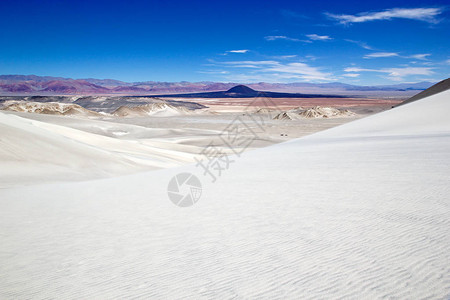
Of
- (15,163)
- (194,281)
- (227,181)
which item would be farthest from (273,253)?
(15,163)

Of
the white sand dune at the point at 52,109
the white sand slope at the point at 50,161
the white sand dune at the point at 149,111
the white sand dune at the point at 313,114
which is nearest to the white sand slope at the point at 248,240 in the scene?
the white sand slope at the point at 50,161

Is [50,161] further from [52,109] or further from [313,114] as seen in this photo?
[52,109]

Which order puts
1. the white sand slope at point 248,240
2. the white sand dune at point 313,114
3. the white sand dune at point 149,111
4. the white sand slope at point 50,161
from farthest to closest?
the white sand dune at point 149,111 < the white sand dune at point 313,114 < the white sand slope at point 50,161 < the white sand slope at point 248,240

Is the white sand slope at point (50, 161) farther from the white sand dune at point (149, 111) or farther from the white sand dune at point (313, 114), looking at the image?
the white sand dune at point (149, 111)

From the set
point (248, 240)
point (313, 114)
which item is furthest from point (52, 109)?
point (248, 240)

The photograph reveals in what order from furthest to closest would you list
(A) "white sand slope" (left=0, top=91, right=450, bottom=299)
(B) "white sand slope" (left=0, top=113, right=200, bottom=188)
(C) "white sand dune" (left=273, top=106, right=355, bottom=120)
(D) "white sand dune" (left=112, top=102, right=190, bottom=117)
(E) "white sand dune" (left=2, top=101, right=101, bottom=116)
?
1. (D) "white sand dune" (left=112, top=102, right=190, bottom=117)
2. (E) "white sand dune" (left=2, top=101, right=101, bottom=116)
3. (C) "white sand dune" (left=273, top=106, right=355, bottom=120)
4. (B) "white sand slope" (left=0, top=113, right=200, bottom=188)
5. (A) "white sand slope" (left=0, top=91, right=450, bottom=299)

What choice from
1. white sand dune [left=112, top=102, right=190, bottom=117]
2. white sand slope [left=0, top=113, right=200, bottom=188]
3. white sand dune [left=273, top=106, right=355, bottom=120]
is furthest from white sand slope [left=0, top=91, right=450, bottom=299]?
white sand dune [left=112, top=102, right=190, bottom=117]

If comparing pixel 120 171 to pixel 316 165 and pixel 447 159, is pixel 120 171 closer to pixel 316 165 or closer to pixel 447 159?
pixel 316 165

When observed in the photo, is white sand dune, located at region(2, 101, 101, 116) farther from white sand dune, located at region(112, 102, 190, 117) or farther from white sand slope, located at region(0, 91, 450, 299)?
white sand slope, located at region(0, 91, 450, 299)
